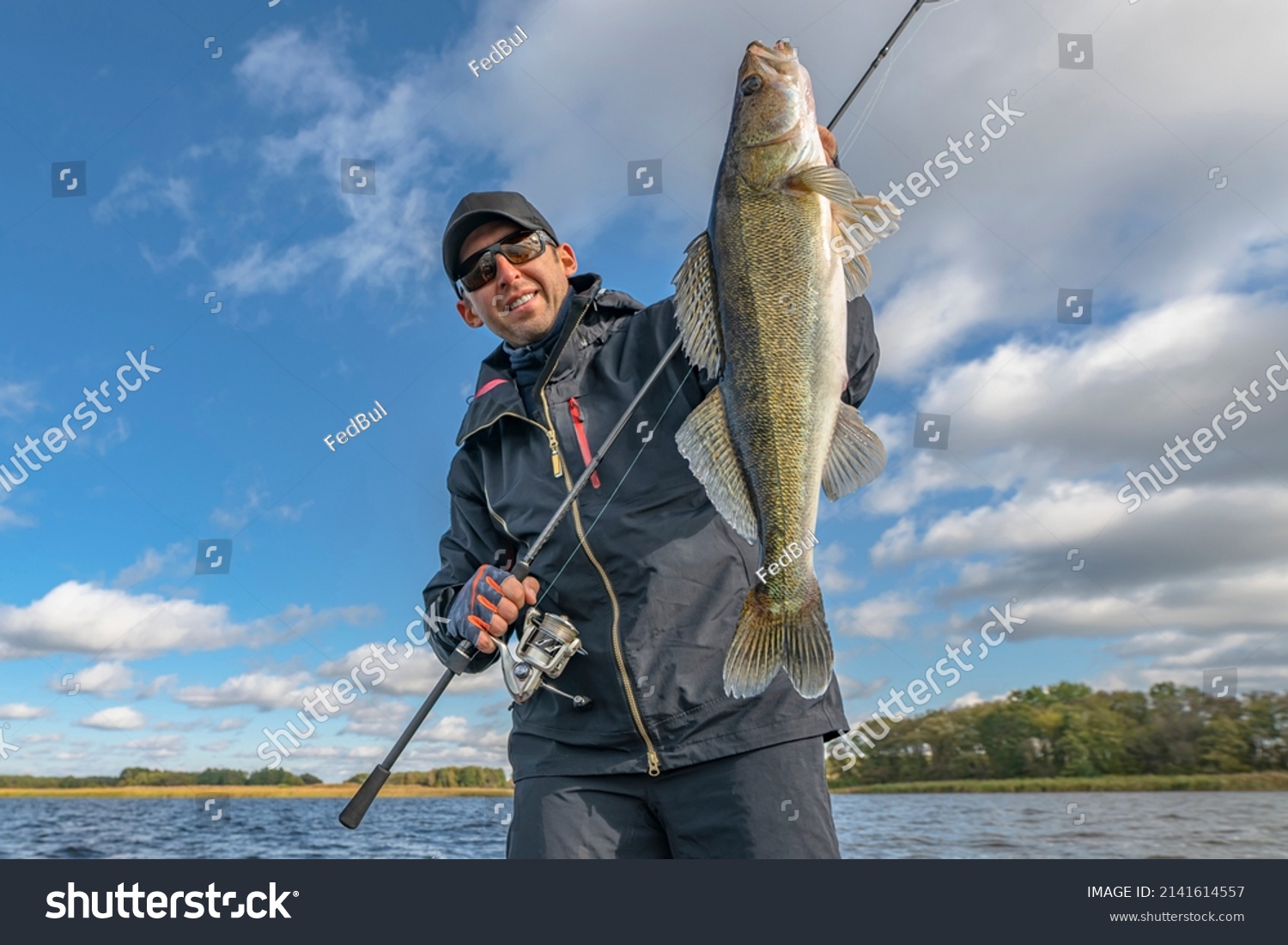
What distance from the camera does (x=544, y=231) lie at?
437 centimetres

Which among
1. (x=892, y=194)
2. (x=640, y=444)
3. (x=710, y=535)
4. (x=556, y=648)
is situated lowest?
(x=556, y=648)

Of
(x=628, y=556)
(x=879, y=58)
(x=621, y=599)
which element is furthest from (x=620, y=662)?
(x=879, y=58)

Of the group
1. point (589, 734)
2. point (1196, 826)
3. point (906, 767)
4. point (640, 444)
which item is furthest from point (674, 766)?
point (906, 767)

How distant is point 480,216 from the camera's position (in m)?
4.31

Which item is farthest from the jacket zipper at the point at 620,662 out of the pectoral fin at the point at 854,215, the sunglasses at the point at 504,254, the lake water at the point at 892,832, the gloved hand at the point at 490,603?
the lake water at the point at 892,832

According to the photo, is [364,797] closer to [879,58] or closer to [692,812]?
[692,812]

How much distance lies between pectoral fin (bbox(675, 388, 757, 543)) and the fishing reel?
0.86 metres

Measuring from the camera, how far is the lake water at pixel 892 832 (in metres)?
39.2

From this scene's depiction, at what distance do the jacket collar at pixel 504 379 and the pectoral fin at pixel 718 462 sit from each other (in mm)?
1000

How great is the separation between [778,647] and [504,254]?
91.2 inches

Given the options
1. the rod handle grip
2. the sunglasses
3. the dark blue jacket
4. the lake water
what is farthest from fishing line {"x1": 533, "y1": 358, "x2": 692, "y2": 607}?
the lake water

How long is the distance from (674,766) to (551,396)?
1662 mm
